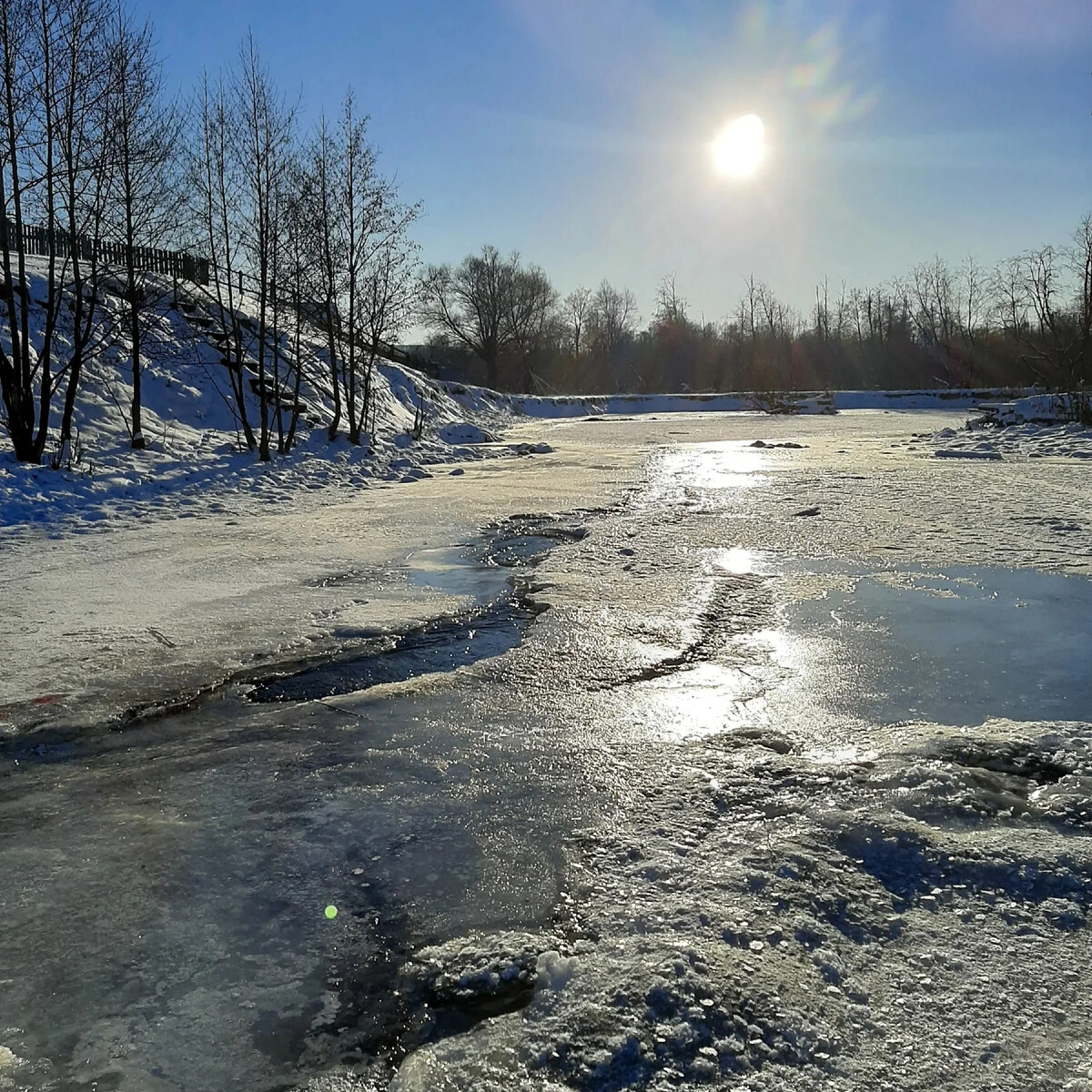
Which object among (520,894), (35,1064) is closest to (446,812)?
(520,894)

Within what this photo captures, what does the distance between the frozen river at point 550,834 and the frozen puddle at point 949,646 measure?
0.03 metres

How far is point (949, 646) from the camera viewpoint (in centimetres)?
403

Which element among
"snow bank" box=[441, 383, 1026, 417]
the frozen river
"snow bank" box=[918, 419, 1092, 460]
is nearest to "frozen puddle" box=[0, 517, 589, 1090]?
the frozen river

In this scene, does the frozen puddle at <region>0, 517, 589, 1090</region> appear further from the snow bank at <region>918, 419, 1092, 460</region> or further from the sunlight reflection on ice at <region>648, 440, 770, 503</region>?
the snow bank at <region>918, 419, 1092, 460</region>

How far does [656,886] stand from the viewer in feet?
6.83

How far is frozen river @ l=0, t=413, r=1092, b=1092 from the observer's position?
5.26 feet

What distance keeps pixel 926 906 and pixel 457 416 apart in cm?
2713

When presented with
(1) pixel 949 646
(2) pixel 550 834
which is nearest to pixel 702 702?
(2) pixel 550 834

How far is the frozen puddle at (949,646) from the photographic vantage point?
3.29 metres

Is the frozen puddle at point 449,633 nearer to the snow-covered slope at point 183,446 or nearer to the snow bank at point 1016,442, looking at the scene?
the snow-covered slope at point 183,446

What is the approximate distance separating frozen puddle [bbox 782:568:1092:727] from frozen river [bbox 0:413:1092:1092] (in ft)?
0.09

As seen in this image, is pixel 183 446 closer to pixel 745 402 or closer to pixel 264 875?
pixel 264 875

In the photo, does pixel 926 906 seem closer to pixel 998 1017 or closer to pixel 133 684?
pixel 998 1017

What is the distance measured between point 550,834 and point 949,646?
8.59 ft
